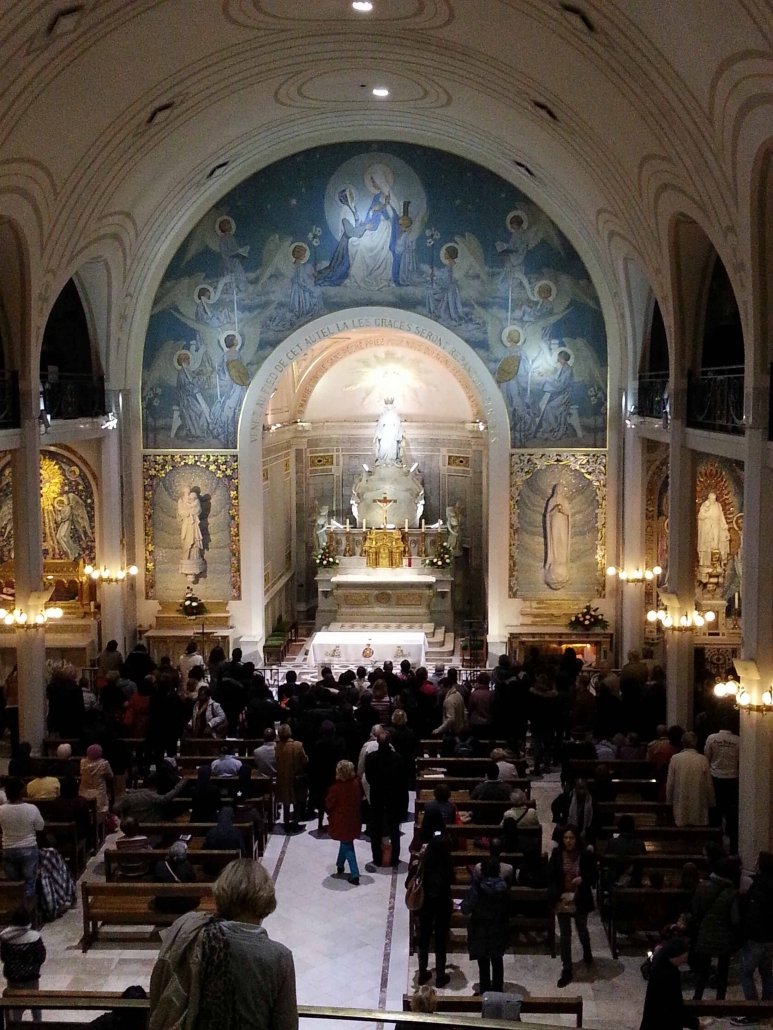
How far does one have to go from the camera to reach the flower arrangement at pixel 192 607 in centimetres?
2273

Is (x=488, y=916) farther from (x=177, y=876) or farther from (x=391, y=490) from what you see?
(x=391, y=490)

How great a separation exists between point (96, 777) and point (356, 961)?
418cm

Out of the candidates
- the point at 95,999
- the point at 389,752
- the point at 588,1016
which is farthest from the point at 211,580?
the point at 95,999

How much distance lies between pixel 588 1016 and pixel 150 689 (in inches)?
327

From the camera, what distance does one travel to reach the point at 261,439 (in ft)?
76.3

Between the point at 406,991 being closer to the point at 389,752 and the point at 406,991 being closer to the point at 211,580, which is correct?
the point at 389,752

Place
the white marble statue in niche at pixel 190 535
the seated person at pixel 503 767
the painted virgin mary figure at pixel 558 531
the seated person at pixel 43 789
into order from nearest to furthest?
the seated person at pixel 43 789, the seated person at pixel 503 767, the painted virgin mary figure at pixel 558 531, the white marble statue in niche at pixel 190 535

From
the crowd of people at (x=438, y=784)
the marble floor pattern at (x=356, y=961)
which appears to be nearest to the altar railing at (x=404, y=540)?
the crowd of people at (x=438, y=784)

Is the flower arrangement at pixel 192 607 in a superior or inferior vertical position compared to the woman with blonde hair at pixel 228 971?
inferior

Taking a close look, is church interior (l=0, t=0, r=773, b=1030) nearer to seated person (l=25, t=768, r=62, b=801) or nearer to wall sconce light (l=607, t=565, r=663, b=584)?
wall sconce light (l=607, t=565, r=663, b=584)

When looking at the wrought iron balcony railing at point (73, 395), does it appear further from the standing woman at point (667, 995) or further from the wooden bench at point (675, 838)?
the standing woman at point (667, 995)

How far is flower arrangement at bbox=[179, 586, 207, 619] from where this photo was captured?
74.6ft

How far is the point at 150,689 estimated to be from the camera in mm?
16484

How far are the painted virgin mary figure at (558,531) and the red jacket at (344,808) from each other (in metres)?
10.8
